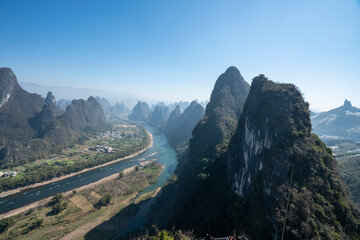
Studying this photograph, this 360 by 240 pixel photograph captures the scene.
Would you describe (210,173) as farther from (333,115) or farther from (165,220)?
(333,115)

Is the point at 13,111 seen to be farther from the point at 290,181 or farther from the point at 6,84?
the point at 290,181

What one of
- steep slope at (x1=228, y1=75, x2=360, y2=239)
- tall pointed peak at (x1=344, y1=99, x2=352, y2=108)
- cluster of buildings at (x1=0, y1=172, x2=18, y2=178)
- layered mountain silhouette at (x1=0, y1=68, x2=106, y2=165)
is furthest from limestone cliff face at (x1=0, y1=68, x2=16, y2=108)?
tall pointed peak at (x1=344, y1=99, x2=352, y2=108)

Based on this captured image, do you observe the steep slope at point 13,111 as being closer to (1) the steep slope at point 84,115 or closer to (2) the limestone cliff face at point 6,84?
(2) the limestone cliff face at point 6,84

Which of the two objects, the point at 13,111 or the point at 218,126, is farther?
the point at 13,111

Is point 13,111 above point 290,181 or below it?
above

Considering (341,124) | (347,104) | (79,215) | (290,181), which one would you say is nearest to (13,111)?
(79,215)

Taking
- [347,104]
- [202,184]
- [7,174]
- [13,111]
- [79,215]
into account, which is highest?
[347,104]

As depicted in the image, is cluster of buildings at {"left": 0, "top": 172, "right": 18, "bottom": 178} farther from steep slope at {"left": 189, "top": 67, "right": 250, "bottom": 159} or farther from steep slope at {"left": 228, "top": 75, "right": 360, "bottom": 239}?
steep slope at {"left": 228, "top": 75, "right": 360, "bottom": 239}

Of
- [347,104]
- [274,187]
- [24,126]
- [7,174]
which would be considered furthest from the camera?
[347,104]
